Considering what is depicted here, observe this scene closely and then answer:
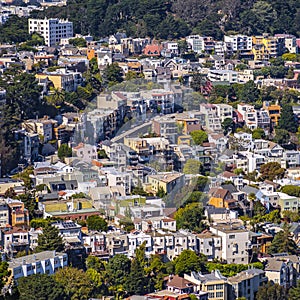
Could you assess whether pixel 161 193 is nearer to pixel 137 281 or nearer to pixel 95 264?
pixel 95 264

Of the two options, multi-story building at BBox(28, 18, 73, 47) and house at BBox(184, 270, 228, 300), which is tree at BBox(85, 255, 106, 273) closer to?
house at BBox(184, 270, 228, 300)

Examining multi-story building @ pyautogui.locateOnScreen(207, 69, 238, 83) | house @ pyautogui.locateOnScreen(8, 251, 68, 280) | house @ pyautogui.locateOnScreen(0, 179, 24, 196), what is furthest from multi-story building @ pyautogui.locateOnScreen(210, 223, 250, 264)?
multi-story building @ pyautogui.locateOnScreen(207, 69, 238, 83)

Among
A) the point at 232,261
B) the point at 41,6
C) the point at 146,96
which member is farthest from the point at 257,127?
the point at 41,6

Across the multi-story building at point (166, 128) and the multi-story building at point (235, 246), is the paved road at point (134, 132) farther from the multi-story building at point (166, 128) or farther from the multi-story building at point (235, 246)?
the multi-story building at point (235, 246)

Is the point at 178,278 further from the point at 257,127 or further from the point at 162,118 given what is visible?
the point at 257,127

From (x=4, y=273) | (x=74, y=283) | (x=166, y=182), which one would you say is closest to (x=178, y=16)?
(x=166, y=182)

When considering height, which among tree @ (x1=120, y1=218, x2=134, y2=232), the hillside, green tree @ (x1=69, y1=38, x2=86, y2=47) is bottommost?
tree @ (x1=120, y1=218, x2=134, y2=232)
